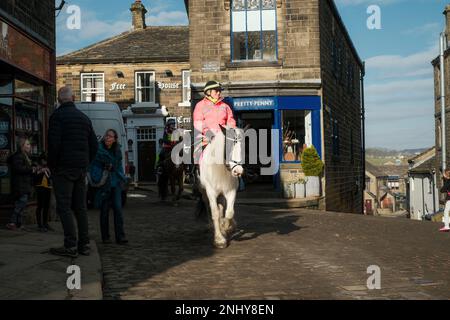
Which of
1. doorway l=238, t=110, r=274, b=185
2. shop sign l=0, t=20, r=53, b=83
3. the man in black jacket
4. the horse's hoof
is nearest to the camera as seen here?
the man in black jacket

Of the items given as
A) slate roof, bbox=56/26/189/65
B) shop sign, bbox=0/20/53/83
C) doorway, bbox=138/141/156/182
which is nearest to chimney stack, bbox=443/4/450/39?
slate roof, bbox=56/26/189/65

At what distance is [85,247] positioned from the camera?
7.11m

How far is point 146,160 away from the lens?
3038cm

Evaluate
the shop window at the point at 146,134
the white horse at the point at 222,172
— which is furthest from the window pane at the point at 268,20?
the white horse at the point at 222,172

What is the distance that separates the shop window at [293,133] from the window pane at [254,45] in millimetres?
2405

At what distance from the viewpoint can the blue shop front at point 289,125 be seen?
780 inches

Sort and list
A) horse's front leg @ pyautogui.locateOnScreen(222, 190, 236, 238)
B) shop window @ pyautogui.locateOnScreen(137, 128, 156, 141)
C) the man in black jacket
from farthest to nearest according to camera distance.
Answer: shop window @ pyautogui.locateOnScreen(137, 128, 156, 141) < horse's front leg @ pyautogui.locateOnScreen(222, 190, 236, 238) < the man in black jacket

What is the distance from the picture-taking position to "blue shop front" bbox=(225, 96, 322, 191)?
19812 mm

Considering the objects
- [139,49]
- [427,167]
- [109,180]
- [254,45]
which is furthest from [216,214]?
[427,167]

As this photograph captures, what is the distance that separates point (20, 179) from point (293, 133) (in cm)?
1244

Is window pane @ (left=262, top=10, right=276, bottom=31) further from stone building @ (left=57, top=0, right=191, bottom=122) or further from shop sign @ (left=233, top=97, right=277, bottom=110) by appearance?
stone building @ (left=57, top=0, right=191, bottom=122)

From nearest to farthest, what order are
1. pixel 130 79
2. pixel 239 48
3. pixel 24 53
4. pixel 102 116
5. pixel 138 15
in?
pixel 24 53 → pixel 102 116 → pixel 239 48 → pixel 130 79 → pixel 138 15

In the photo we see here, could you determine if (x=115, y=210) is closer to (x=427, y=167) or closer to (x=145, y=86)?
(x=145, y=86)
